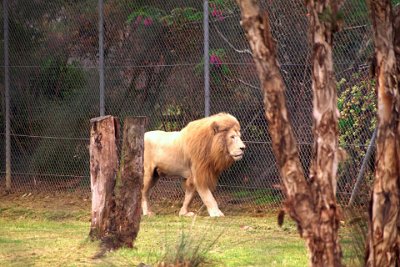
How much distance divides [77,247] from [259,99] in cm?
446

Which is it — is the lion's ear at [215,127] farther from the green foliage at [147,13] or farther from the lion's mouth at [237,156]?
the green foliage at [147,13]

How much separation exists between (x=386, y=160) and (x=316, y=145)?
0.50 metres

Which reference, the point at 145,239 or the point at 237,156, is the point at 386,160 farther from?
the point at 237,156

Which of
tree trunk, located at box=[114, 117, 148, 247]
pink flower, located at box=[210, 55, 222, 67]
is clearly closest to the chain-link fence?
pink flower, located at box=[210, 55, 222, 67]

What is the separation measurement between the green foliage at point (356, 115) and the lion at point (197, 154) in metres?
1.34

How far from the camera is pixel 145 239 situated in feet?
32.1

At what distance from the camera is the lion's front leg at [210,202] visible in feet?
41.5

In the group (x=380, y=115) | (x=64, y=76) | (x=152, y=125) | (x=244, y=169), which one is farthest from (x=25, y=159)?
(x=380, y=115)

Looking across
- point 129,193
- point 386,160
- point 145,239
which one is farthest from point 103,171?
point 386,160

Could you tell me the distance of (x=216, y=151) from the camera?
12656 mm

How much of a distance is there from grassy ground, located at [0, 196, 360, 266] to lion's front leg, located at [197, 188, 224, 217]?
16cm

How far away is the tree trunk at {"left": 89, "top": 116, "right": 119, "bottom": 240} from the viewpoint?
9141mm

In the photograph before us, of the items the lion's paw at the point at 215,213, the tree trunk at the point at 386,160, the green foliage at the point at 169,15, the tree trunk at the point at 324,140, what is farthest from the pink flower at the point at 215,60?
the tree trunk at the point at 324,140

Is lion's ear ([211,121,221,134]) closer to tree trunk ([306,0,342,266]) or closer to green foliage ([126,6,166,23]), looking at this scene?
green foliage ([126,6,166,23])
